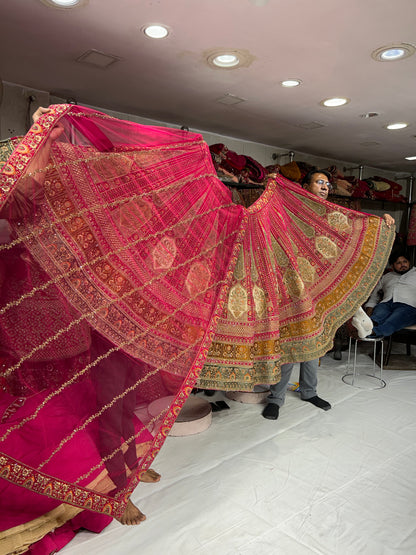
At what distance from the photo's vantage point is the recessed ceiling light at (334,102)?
3.13 meters

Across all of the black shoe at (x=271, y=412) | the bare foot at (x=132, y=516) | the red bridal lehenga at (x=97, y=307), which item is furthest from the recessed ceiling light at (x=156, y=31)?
the black shoe at (x=271, y=412)

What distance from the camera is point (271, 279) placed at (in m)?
2.00

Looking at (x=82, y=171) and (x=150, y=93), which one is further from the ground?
(x=150, y=93)

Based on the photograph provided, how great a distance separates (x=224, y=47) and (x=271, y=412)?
2.12 m

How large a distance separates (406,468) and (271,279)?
1144 millimetres

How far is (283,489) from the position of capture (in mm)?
1907

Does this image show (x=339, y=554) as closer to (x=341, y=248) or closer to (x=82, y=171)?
(x=341, y=248)

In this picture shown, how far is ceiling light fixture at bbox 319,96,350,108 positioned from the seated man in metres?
1.77

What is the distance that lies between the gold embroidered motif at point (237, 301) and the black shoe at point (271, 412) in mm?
1068

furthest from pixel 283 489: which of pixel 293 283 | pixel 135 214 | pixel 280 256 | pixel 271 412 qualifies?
pixel 135 214

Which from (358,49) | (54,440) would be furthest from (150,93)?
(54,440)

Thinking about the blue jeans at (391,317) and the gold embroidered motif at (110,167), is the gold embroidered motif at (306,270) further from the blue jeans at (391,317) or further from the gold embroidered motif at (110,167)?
the blue jeans at (391,317)

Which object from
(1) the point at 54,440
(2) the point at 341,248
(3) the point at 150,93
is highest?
(3) the point at 150,93

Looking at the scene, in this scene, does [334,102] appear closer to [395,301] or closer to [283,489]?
[395,301]
